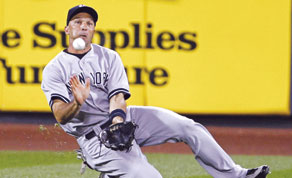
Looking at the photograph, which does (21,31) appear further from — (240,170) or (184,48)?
(240,170)

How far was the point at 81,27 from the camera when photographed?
4.28m

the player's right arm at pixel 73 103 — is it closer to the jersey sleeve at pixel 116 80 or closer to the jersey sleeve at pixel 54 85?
the jersey sleeve at pixel 54 85

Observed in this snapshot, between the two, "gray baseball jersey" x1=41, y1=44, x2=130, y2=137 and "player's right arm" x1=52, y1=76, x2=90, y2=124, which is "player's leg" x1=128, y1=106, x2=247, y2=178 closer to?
"gray baseball jersey" x1=41, y1=44, x2=130, y2=137

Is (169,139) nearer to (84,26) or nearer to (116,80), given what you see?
(116,80)

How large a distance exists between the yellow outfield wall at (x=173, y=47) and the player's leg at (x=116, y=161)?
373cm

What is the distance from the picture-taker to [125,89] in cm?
436

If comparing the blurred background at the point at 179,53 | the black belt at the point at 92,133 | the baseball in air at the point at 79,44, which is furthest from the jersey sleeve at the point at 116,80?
the blurred background at the point at 179,53

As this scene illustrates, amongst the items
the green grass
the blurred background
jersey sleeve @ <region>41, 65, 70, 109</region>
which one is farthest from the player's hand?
the blurred background

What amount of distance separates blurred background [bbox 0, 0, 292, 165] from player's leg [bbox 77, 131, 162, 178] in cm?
371

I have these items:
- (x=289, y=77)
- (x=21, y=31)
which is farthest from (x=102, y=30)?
(x=289, y=77)

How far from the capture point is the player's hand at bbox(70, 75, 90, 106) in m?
3.98

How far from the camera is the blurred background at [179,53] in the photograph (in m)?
8.05

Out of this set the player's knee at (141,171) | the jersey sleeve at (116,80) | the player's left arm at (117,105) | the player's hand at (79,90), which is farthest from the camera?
the jersey sleeve at (116,80)

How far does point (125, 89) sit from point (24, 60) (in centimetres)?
393
